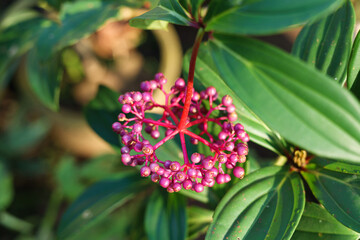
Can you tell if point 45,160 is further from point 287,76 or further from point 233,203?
point 287,76

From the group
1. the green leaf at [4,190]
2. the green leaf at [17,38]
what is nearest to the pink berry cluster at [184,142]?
the green leaf at [17,38]

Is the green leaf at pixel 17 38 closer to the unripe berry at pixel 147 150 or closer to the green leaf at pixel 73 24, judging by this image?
the green leaf at pixel 73 24

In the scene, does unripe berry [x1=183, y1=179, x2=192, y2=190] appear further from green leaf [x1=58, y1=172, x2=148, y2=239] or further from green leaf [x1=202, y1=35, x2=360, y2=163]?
green leaf [x1=58, y1=172, x2=148, y2=239]

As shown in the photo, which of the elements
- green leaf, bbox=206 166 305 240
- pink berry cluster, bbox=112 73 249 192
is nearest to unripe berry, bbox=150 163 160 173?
pink berry cluster, bbox=112 73 249 192

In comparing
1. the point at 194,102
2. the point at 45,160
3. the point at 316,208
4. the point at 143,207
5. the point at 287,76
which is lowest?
the point at 45,160

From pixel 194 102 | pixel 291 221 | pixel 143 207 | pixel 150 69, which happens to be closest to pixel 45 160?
pixel 150 69
